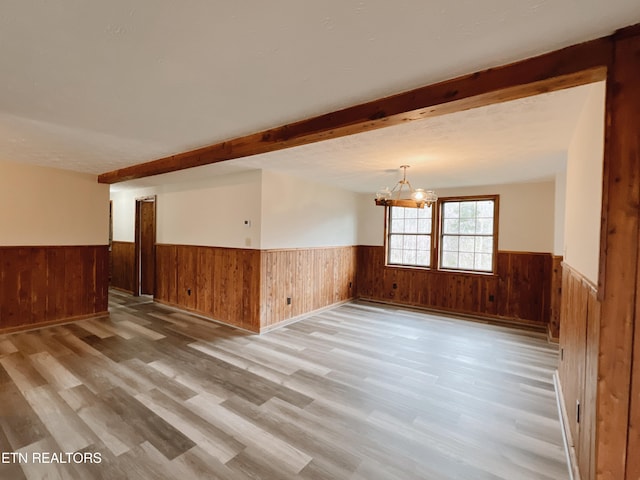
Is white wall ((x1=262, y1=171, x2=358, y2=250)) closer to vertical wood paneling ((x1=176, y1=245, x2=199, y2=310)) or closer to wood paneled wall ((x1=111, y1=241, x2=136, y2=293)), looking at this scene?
vertical wood paneling ((x1=176, y1=245, x2=199, y2=310))

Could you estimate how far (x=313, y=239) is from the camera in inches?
213

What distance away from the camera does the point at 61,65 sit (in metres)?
1.70

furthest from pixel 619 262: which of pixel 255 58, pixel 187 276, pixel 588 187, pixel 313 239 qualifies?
pixel 187 276

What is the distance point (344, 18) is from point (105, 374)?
3.60m

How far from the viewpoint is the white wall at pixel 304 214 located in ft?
14.8

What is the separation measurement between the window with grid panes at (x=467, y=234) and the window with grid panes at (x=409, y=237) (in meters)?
0.30

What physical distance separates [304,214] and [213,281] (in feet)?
6.24

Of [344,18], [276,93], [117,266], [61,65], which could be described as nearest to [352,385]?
[276,93]

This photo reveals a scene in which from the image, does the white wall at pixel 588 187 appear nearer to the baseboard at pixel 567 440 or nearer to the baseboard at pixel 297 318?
the baseboard at pixel 567 440

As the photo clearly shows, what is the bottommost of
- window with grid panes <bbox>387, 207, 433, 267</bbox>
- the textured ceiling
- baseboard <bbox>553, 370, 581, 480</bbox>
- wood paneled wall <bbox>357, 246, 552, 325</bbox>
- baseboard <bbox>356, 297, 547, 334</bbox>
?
baseboard <bbox>356, 297, 547, 334</bbox>

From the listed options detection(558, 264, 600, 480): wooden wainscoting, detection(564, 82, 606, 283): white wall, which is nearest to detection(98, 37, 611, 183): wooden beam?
detection(564, 82, 606, 283): white wall

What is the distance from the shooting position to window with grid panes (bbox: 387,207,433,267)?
6.14m

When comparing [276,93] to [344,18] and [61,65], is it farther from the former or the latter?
[61,65]

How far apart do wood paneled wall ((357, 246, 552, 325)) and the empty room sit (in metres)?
0.04
